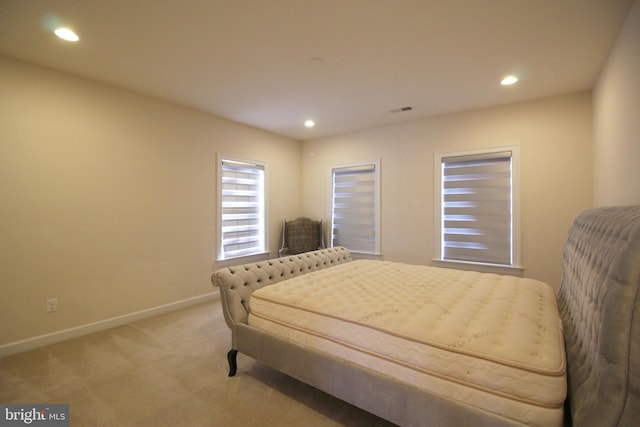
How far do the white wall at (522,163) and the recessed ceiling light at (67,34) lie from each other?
3710 mm

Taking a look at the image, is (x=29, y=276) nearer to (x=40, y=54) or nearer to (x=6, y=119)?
(x=6, y=119)

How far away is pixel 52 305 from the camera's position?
2783 millimetres

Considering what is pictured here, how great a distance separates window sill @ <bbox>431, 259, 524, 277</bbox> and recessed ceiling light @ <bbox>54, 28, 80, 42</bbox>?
4.68 m

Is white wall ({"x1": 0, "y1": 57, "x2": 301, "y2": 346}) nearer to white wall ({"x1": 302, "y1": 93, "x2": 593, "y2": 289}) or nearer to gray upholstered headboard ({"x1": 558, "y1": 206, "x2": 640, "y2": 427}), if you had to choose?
white wall ({"x1": 302, "y1": 93, "x2": 593, "y2": 289})

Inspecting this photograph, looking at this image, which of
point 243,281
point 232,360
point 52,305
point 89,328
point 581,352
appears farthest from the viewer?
point 89,328

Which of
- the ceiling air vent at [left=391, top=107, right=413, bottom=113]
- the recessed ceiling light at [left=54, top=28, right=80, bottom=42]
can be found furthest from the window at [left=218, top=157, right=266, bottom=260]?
the ceiling air vent at [left=391, top=107, right=413, bottom=113]

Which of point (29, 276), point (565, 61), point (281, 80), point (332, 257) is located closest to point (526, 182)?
point (565, 61)

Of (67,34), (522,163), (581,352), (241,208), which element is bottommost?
(581,352)

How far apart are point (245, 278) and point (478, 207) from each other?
10.7ft

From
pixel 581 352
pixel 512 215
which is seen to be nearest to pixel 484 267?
pixel 512 215

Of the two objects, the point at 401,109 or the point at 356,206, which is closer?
the point at 401,109

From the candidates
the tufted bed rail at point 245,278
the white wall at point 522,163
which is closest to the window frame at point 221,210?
the white wall at point 522,163

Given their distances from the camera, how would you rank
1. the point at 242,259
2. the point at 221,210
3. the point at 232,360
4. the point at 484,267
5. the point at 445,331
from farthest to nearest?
the point at 242,259 < the point at 221,210 < the point at 484,267 < the point at 232,360 < the point at 445,331

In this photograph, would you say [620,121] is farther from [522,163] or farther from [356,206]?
[356,206]
